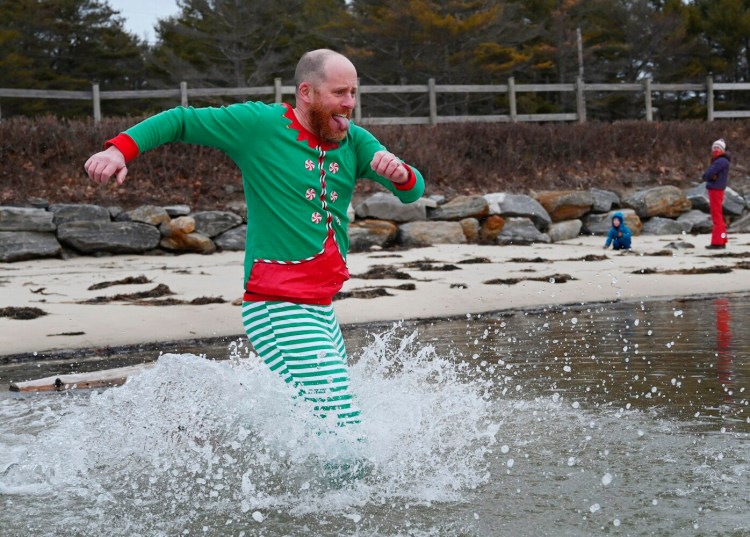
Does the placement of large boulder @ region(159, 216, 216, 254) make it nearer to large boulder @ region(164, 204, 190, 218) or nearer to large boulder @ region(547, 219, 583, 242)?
large boulder @ region(164, 204, 190, 218)

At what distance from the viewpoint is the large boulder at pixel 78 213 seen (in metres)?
15.2

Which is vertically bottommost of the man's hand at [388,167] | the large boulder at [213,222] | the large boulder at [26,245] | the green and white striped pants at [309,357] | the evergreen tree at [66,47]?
the green and white striped pants at [309,357]

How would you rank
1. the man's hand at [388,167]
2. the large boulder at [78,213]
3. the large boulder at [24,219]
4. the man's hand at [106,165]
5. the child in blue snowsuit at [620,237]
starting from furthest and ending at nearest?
the child in blue snowsuit at [620,237] → the large boulder at [78,213] → the large boulder at [24,219] → the man's hand at [388,167] → the man's hand at [106,165]

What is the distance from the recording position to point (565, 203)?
1916 cm

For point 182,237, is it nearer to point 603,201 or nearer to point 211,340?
point 211,340

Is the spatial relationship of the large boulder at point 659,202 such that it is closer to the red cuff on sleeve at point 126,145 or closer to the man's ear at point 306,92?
the man's ear at point 306,92

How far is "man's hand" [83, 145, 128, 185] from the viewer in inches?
146

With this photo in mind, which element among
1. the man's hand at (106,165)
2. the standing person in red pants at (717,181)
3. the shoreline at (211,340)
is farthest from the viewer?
the standing person in red pants at (717,181)

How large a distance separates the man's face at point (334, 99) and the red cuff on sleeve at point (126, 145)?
739 millimetres

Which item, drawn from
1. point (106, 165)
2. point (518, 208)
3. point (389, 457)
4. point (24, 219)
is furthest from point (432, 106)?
point (106, 165)

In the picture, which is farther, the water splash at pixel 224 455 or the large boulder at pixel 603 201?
the large boulder at pixel 603 201

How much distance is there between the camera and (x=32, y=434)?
217 inches

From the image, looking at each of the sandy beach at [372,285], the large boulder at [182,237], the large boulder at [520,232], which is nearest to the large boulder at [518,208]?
the large boulder at [520,232]

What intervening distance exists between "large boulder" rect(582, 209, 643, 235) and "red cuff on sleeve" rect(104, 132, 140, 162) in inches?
632
